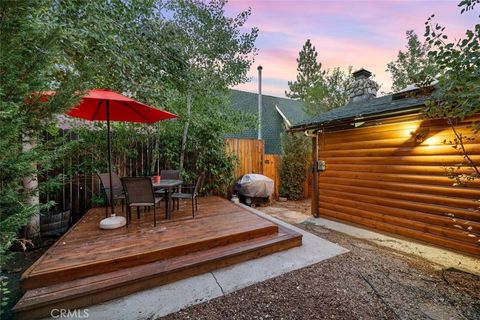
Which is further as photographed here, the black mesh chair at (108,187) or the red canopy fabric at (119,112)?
the black mesh chair at (108,187)

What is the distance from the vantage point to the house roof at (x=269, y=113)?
35.1ft

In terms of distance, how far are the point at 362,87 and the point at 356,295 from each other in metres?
6.35

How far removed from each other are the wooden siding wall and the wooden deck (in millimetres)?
2255

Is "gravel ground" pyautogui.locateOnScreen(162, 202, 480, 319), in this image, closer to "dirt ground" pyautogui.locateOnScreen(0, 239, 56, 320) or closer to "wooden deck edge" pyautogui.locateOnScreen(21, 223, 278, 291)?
"wooden deck edge" pyautogui.locateOnScreen(21, 223, 278, 291)

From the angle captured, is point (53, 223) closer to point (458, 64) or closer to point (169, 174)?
point (169, 174)

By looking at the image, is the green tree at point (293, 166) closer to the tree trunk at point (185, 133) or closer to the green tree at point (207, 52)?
the green tree at point (207, 52)

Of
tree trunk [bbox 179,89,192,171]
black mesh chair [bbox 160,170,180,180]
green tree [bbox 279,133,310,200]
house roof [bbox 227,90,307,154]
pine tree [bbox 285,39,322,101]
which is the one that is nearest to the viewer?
black mesh chair [bbox 160,170,180,180]

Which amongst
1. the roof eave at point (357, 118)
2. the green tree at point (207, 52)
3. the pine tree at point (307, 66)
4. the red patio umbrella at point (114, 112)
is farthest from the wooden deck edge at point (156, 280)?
the pine tree at point (307, 66)

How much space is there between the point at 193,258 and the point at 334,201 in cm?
398

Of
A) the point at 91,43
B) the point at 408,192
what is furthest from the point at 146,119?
the point at 408,192

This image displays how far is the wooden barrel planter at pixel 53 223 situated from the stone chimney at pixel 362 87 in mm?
8393

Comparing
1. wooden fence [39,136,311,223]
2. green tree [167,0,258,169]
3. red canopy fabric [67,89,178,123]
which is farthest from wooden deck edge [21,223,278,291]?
green tree [167,0,258,169]

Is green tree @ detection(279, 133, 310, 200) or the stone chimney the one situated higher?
the stone chimney

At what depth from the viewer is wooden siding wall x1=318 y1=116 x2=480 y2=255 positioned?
311cm
